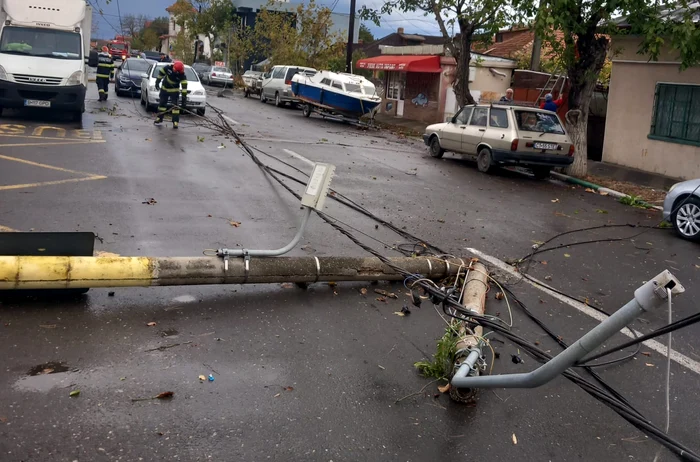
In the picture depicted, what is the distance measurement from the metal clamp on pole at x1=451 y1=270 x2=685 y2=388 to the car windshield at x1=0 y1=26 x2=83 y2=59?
17.3m

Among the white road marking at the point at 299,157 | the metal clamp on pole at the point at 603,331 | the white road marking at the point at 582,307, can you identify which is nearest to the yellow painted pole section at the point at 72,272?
the metal clamp on pole at the point at 603,331

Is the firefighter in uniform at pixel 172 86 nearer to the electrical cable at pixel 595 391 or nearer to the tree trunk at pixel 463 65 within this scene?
the tree trunk at pixel 463 65

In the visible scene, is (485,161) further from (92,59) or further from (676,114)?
(92,59)

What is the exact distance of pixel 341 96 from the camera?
27672 millimetres

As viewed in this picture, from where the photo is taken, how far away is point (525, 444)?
4199mm

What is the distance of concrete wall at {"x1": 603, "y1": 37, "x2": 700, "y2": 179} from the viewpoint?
1612cm

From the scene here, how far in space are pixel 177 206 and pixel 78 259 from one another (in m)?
4.09

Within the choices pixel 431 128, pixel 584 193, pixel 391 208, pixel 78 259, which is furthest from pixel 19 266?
pixel 431 128

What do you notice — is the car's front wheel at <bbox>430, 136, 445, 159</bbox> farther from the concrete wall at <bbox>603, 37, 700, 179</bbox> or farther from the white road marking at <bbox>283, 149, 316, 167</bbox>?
the concrete wall at <bbox>603, 37, 700, 179</bbox>

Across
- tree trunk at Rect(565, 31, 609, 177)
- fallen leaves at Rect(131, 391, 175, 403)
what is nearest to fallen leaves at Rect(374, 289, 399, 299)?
fallen leaves at Rect(131, 391, 175, 403)

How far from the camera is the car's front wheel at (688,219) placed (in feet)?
33.3

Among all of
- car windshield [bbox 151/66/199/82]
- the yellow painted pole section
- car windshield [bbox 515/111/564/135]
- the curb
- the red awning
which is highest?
the red awning

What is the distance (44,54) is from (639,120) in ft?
50.6

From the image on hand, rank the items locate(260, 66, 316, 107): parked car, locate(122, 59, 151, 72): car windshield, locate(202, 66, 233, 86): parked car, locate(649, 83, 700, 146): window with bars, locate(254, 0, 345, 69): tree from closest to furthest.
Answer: locate(649, 83, 700, 146): window with bars, locate(122, 59, 151, 72): car windshield, locate(260, 66, 316, 107): parked car, locate(254, 0, 345, 69): tree, locate(202, 66, 233, 86): parked car
